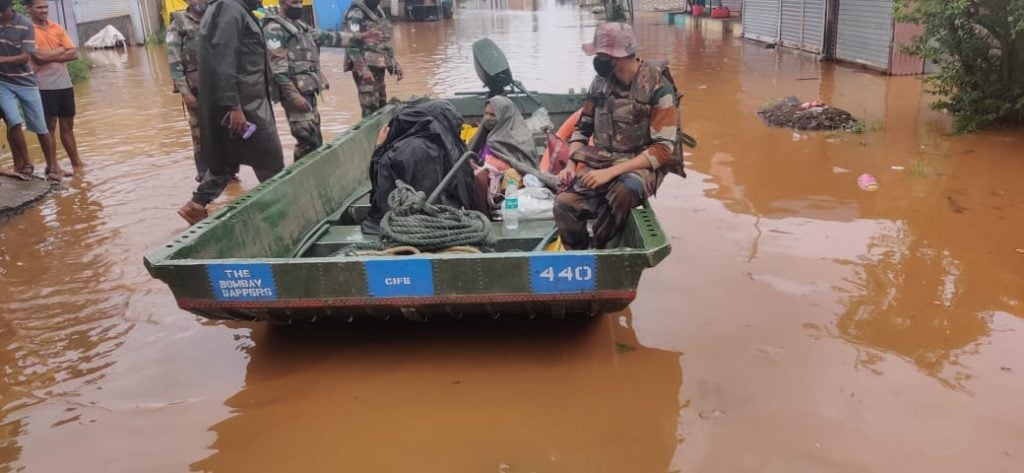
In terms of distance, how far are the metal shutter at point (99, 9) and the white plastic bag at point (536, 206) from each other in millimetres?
21166

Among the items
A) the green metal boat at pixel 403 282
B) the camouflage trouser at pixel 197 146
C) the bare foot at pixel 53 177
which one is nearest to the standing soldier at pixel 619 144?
the green metal boat at pixel 403 282

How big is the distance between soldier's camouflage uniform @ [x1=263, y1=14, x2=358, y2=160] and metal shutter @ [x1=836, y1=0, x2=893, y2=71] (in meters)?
8.31

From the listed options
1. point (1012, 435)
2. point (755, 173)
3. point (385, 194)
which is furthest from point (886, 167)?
point (385, 194)

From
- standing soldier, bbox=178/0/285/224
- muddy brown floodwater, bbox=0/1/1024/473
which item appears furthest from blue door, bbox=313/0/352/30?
standing soldier, bbox=178/0/285/224

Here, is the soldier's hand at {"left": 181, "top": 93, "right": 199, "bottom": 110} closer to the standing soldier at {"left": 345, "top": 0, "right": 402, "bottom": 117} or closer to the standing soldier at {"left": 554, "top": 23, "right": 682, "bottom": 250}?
the standing soldier at {"left": 345, "top": 0, "right": 402, "bottom": 117}

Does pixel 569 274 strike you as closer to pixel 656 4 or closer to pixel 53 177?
pixel 53 177

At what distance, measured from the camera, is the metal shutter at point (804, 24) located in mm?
13414

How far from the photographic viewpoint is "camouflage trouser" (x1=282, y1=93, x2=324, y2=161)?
5.88 m

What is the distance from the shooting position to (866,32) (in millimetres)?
11656

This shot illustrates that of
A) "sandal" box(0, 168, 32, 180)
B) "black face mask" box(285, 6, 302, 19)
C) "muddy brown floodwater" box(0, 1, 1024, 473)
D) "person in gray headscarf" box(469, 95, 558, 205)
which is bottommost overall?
"muddy brown floodwater" box(0, 1, 1024, 473)

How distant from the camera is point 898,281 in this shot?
430 cm

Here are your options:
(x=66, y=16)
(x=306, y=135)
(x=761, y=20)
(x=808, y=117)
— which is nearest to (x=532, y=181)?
(x=306, y=135)

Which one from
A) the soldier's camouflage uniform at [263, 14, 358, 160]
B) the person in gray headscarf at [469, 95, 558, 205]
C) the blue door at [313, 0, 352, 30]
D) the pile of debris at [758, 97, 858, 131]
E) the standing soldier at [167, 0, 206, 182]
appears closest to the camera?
the person in gray headscarf at [469, 95, 558, 205]

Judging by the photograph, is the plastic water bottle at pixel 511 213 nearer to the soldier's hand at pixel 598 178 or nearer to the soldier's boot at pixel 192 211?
the soldier's hand at pixel 598 178
